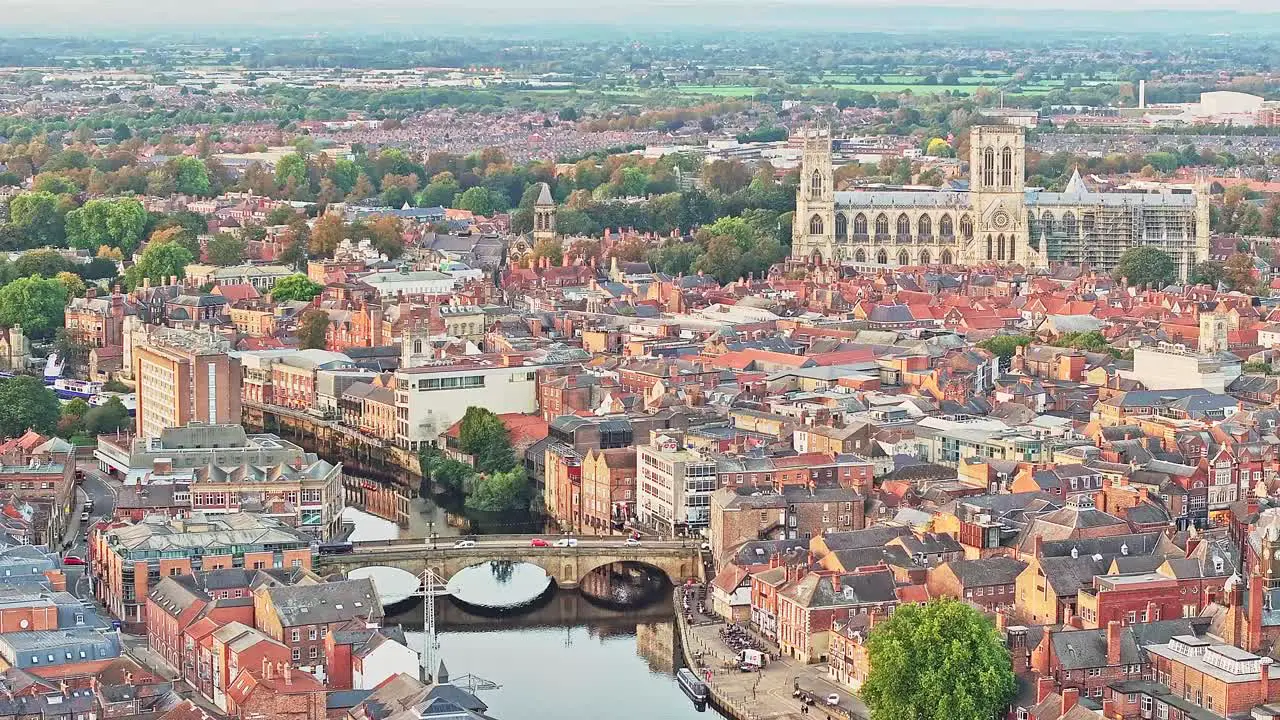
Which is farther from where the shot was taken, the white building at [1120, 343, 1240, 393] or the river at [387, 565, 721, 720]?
the white building at [1120, 343, 1240, 393]

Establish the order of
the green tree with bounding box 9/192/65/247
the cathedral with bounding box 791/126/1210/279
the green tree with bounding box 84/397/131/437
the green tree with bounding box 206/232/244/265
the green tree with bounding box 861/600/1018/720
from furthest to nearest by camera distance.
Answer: the green tree with bounding box 9/192/65/247 < the cathedral with bounding box 791/126/1210/279 < the green tree with bounding box 206/232/244/265 < the green tree with bounding box 84/397/131/437 < the green tree with bounding box 861/600/1018/720

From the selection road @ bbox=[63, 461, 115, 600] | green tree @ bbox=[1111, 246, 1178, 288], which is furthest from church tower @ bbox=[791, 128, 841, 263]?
road @ bbox=[63, 461, 115, 600]

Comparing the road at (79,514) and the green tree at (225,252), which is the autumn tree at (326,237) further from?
the road at (79,514)

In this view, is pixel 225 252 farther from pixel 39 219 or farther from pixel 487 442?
pixel 487 442

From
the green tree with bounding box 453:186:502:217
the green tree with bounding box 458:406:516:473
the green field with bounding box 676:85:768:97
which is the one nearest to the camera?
the green tree with bounding box 458:406:516:473

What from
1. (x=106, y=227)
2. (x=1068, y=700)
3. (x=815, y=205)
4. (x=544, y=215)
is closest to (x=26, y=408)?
(x=1068, y=700)

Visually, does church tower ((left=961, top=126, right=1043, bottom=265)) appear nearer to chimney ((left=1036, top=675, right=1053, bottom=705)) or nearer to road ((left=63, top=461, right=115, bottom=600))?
road ((left=63, top=461, right=115, bottom=600))
